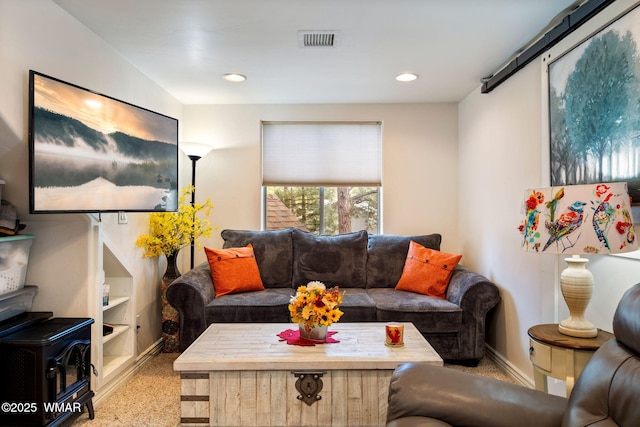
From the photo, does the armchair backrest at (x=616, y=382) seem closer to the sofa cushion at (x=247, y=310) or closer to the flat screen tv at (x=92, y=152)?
the sofa cushion at (x=247, y=310)

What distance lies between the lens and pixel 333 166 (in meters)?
4.22

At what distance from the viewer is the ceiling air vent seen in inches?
Answer: 98.0

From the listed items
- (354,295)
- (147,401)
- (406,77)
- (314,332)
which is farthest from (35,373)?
(406,77)

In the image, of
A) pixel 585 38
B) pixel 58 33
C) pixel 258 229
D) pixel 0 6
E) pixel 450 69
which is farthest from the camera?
pixel 258 229

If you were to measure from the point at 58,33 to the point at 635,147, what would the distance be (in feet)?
9.55

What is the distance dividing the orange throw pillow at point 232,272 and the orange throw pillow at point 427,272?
131 cm

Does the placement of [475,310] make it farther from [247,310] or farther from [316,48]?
[316,48]

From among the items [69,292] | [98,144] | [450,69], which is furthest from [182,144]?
[450,69]

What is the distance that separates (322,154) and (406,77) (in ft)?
4.08

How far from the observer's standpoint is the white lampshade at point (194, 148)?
12.2 feet

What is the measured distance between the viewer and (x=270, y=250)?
3.77 metres

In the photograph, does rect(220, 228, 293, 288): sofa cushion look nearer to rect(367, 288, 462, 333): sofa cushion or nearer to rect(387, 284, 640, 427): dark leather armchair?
rect(367, 288, 462, 333): sofa cushion

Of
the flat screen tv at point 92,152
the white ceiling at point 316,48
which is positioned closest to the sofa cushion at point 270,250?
the flat screen tv at point 92,152

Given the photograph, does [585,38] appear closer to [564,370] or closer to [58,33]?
[564,370]
